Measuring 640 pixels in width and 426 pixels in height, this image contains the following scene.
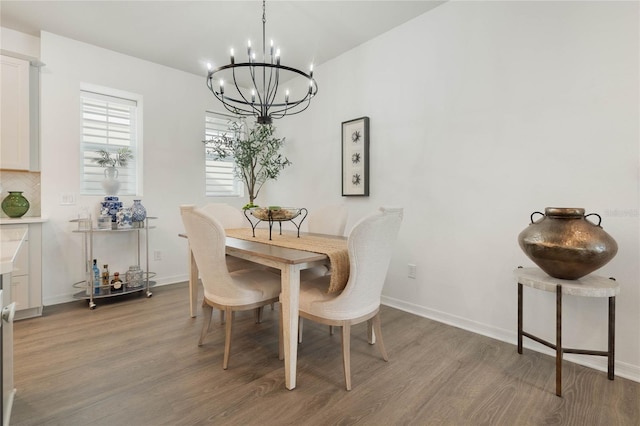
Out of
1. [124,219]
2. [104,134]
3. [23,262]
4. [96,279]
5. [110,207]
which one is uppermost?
[104,134]

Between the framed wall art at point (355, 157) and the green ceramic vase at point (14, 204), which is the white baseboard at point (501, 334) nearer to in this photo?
the framed wall art at point (355, 157)

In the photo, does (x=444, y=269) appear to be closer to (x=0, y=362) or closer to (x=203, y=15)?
(x=0, y=362)

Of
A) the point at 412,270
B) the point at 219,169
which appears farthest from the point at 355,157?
the point at 219,169

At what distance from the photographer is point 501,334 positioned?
2.40m

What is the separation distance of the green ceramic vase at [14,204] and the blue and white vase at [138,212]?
893 mm

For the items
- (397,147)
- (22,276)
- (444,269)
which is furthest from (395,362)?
(22,276)

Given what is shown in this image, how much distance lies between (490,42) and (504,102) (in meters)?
0.51

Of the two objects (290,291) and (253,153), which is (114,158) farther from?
(290,291)

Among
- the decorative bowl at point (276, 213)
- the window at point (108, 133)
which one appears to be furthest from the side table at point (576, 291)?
the window at point (108, 133)

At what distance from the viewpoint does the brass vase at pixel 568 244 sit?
5.49ft

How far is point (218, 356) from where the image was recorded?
2.12 metres

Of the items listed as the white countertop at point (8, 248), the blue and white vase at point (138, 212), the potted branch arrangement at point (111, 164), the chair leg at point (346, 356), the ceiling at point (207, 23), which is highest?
the ceiling at point (207, 23)

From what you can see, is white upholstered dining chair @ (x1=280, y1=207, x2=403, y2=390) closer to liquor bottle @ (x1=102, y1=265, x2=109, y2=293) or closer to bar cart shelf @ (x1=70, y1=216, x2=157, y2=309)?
bar cart shelf @ (x1=70, y1=216, x2=157, y2=309)

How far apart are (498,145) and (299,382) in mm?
2236
